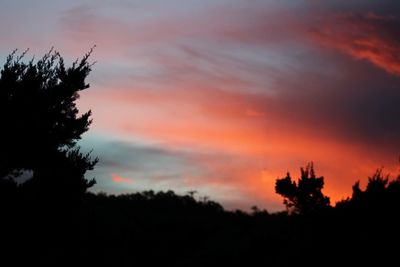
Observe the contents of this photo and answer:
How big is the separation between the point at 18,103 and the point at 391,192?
16.2 metres

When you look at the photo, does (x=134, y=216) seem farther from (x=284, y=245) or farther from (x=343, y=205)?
(x=343, y=205)

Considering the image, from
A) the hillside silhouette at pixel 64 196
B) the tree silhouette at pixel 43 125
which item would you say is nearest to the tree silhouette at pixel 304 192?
the hillside silhouette at pixel 64 196

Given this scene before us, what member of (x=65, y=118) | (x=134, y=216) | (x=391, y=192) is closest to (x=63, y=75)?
(x=65, y=118)

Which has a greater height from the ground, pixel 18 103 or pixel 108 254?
pixel 18 103

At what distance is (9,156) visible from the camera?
20750 mm

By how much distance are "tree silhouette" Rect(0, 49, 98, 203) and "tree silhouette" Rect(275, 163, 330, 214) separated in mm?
8832

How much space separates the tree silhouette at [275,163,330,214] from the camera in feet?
59.6

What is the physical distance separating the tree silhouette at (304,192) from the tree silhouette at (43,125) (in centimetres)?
883

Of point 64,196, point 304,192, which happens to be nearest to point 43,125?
point 64,196

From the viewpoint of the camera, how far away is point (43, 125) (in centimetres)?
2192

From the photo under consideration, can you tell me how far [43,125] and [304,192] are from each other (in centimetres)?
1222

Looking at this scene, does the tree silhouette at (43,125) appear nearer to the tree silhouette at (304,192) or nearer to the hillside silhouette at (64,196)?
the hillside silhouette at (64,196)

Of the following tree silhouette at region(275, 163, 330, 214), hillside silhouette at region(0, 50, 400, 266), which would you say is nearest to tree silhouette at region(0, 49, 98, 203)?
hillside silhouette at region(0, 50, 400, 266)

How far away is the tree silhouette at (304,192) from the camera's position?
1816cm
